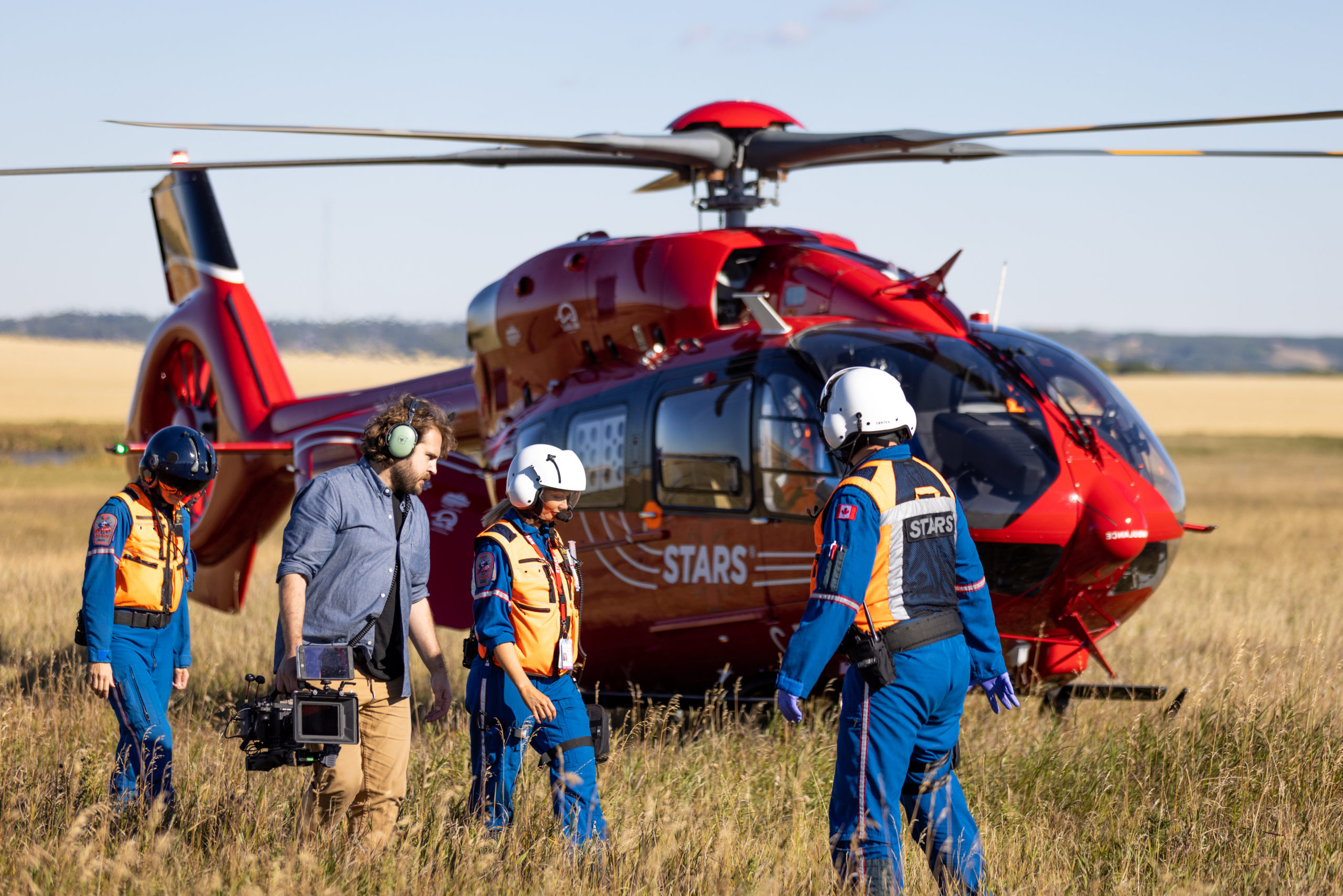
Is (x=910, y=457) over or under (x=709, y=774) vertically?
over

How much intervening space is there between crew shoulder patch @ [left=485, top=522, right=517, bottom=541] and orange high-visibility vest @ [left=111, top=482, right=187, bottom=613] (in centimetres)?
183

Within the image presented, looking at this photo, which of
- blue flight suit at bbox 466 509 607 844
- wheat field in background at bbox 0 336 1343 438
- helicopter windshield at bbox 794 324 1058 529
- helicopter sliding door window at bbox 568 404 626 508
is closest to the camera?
blue flight suit at bbox 466 509 607 844

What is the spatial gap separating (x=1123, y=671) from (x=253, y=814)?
631cm

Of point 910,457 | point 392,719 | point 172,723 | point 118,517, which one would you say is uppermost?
point 910,457

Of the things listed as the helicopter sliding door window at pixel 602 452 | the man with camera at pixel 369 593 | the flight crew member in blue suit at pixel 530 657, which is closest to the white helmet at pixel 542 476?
the flight crew member in blue suit at pixel 530 657

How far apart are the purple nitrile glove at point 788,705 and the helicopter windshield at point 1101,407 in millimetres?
3066

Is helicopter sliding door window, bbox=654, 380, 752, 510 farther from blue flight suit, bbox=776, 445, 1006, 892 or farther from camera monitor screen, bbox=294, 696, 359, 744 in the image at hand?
camera monitor screen, bbox=294, 696, 359, 744

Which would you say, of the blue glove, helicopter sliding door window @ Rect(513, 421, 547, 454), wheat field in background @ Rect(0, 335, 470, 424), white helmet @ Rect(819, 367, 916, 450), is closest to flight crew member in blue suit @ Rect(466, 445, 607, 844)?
white helmet @ Rect(819, 367, 916, 450)

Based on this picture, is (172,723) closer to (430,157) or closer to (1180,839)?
(430,157)

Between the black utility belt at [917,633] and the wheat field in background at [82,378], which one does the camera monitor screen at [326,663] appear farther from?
the wheat field in background at [82,378]

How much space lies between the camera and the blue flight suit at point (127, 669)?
5352mm

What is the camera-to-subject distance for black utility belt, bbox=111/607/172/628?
554cm

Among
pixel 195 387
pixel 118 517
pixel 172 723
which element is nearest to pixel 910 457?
pixel 118 517

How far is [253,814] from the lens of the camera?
502 centimetres
